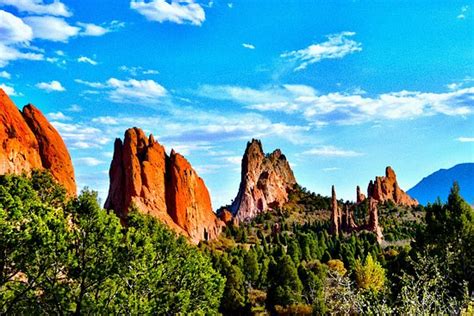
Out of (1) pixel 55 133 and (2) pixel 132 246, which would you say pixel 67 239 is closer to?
(2) pixel 132 246

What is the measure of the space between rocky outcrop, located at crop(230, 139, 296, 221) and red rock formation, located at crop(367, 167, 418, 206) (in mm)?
36244

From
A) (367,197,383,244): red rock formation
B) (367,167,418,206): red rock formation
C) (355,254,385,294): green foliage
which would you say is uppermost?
(367,167,418,206): red rock formation

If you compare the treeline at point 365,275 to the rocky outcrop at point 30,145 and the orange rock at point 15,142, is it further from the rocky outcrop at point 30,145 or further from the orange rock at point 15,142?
the orange rock at point 15,142

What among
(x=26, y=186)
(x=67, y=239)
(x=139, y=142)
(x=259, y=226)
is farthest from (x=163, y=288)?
(x=259, y=226)

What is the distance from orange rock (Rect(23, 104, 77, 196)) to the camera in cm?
6204

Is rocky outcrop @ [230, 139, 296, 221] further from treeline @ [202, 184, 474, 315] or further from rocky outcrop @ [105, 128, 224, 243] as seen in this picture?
rocky outcrop @ [105, 128, 224, 243]

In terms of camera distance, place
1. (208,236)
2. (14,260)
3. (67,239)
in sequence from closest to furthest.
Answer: (14,260) → (67,239) → (208,236)

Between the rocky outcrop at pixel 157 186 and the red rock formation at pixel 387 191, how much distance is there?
3681 inches

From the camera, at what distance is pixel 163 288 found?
27.1 m

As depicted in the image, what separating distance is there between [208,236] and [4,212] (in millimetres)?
96322

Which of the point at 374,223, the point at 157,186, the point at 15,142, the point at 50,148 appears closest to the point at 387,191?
the point at 374,223

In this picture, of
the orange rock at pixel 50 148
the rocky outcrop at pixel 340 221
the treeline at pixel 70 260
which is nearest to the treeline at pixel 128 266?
the treeline at pixel 70 260

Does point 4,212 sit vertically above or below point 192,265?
above

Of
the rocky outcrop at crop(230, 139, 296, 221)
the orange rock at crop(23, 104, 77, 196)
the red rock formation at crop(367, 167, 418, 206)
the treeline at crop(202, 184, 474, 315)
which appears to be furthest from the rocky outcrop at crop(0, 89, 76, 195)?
the red rock formation at crop(367, 167, 418, 206)
